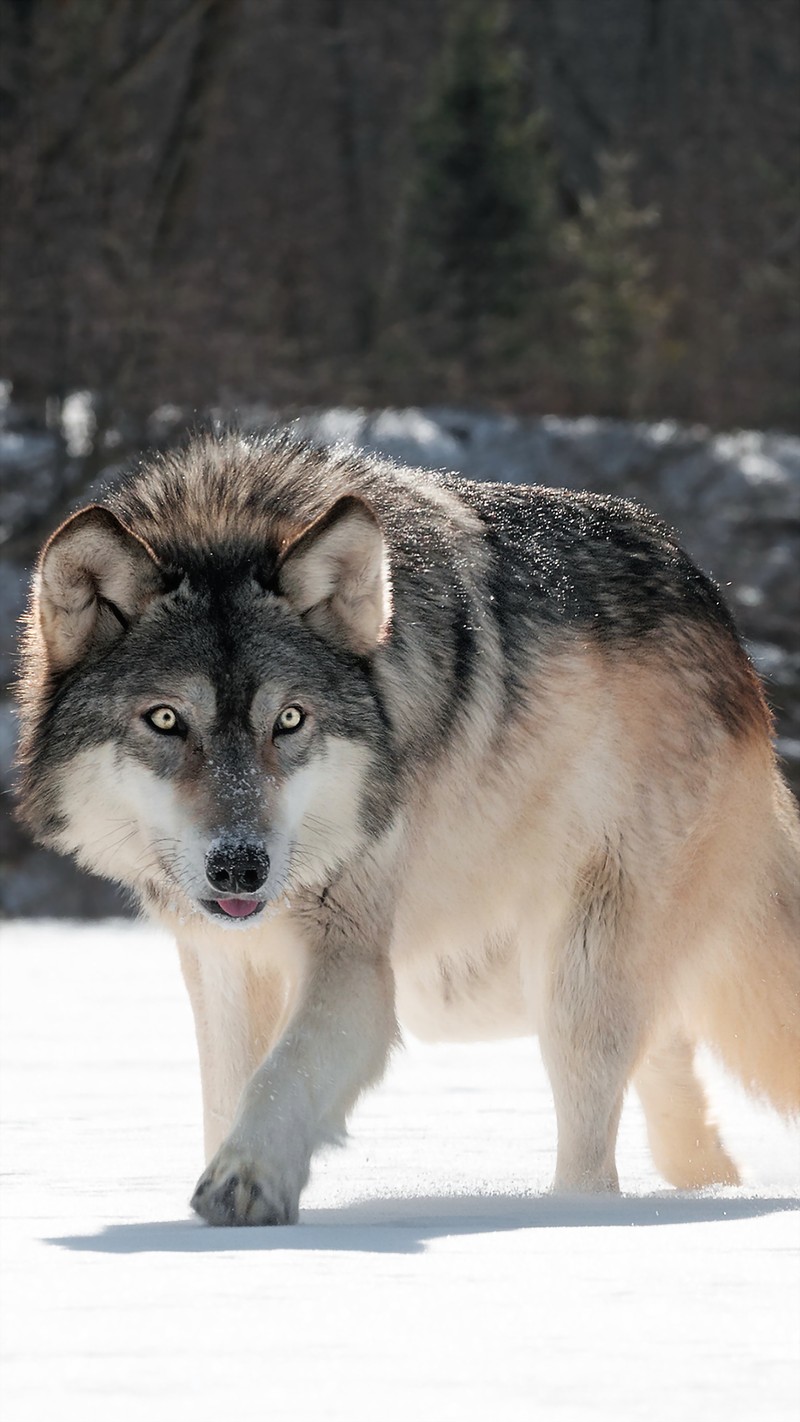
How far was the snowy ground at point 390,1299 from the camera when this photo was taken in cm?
182

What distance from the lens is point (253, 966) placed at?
4074mm

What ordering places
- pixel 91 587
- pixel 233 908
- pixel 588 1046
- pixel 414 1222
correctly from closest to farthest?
pixel 414 1222, pixel 233 908, pixel 91 587, pixel 588 1046

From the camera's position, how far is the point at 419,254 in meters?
26.4

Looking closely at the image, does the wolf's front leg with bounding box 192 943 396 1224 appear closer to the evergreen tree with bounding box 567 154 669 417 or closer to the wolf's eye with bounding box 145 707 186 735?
the wolf's eye with bounding box 145 707 186 735

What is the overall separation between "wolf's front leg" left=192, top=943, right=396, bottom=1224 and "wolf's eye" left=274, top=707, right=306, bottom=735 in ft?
1.60

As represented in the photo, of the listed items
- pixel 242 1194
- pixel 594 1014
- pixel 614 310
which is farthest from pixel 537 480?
pixel 242 1194

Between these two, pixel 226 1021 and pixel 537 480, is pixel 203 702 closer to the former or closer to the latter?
pixel 226 1021

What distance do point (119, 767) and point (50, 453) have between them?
43.1 ft

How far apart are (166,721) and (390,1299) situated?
1528 mm

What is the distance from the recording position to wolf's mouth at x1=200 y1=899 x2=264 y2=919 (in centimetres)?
336

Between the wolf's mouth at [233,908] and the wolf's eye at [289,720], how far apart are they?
1.19 feet

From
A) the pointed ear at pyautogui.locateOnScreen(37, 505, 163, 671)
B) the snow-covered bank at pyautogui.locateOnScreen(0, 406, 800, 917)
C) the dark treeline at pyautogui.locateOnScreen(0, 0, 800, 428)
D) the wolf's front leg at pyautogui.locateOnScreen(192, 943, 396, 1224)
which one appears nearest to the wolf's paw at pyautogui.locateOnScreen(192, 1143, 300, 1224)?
the wolf's front leg at pyautogui.locateOnScreen(192, 943, 396, 1224)

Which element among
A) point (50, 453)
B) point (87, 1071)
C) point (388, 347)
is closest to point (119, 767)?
point (87, 1071)

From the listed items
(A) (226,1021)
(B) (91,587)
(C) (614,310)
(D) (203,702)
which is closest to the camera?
(D) (203,702)
